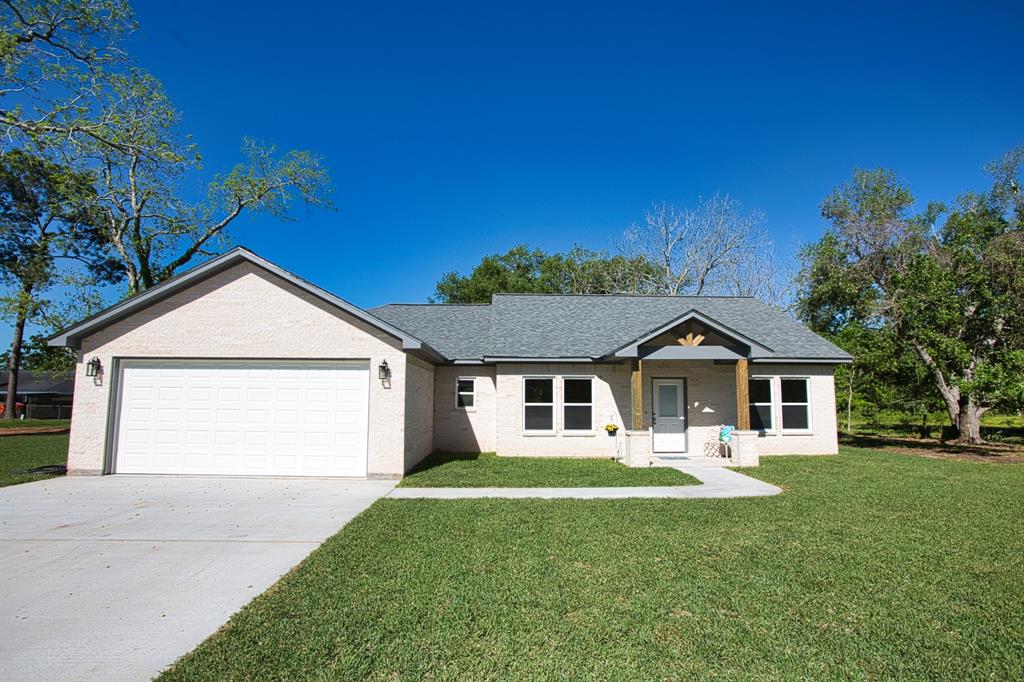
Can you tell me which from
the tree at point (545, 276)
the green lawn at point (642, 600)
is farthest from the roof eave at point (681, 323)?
the tree at point (545, 276)

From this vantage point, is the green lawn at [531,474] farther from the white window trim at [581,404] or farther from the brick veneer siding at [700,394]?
the brick veneer siding at [700,394]

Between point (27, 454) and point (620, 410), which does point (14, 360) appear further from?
point (620, 410)

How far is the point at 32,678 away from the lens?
3.39 m

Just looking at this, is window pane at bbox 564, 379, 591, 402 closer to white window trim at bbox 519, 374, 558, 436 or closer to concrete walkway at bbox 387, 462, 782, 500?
white window trim at bbox 519, 374, 558, 436

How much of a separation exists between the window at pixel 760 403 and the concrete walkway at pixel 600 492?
18.1ft

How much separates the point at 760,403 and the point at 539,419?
6.90 m

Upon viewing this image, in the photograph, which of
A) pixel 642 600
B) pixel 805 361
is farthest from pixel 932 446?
pixel 642 600

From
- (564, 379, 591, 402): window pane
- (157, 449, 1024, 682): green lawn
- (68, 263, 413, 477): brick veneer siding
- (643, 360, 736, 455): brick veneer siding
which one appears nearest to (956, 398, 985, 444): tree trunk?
(643, 360, 736, 455): brick veneer siding

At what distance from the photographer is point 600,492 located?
988cm

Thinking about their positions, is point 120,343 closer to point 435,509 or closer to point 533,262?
point 435,509

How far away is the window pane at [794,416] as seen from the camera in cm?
1616

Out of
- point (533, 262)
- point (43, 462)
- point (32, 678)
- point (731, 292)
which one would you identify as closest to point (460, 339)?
point (43, 462)

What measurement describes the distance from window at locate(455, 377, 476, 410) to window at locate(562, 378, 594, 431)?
2.88 metres

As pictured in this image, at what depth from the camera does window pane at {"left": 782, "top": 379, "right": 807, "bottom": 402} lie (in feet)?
53.6
